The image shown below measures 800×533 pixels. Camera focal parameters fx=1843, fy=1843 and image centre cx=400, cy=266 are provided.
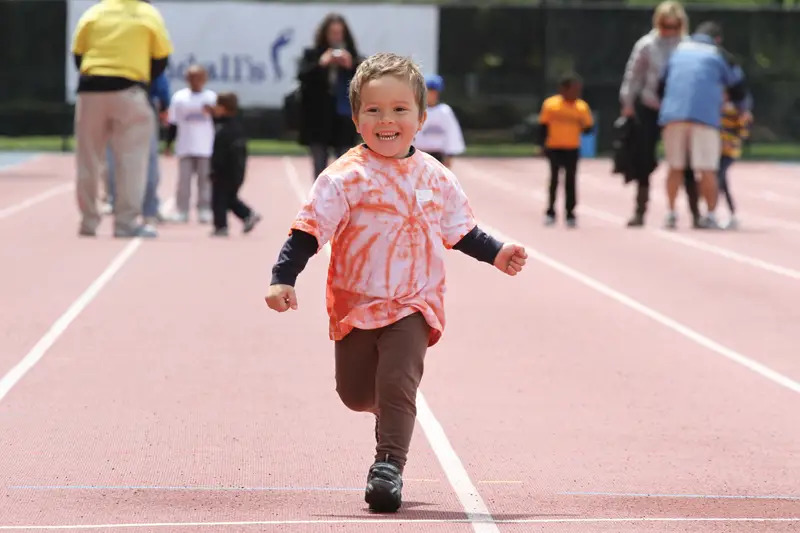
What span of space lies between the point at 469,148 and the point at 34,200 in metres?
21.5

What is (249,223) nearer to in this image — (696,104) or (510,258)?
(696,104)

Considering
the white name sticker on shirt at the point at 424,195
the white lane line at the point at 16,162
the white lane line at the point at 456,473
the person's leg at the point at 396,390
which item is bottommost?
the white lane line at the point at 16,162

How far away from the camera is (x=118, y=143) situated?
671 inches

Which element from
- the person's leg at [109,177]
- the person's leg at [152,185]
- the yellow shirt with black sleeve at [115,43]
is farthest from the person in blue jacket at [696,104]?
the person's leg at [109,177]

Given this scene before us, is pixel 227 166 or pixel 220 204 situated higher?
pixel 227 166

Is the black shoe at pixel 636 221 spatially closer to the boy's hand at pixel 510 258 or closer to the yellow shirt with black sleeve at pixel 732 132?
the yellow shirt with black sleeve at pixel 732 132

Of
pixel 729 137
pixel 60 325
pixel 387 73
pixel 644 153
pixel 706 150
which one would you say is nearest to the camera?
pixel 387 73

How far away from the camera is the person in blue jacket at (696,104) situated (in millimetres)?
19359

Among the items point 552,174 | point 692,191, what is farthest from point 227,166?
point 692,191

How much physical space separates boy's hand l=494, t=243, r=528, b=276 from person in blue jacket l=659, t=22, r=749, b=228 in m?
13.4

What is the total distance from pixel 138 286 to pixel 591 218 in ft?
34.1

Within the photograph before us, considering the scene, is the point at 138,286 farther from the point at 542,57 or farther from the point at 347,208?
the point at 542,57

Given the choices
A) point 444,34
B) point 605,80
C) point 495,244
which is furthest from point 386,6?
point 495,244

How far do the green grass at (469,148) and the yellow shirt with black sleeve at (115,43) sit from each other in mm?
24640
